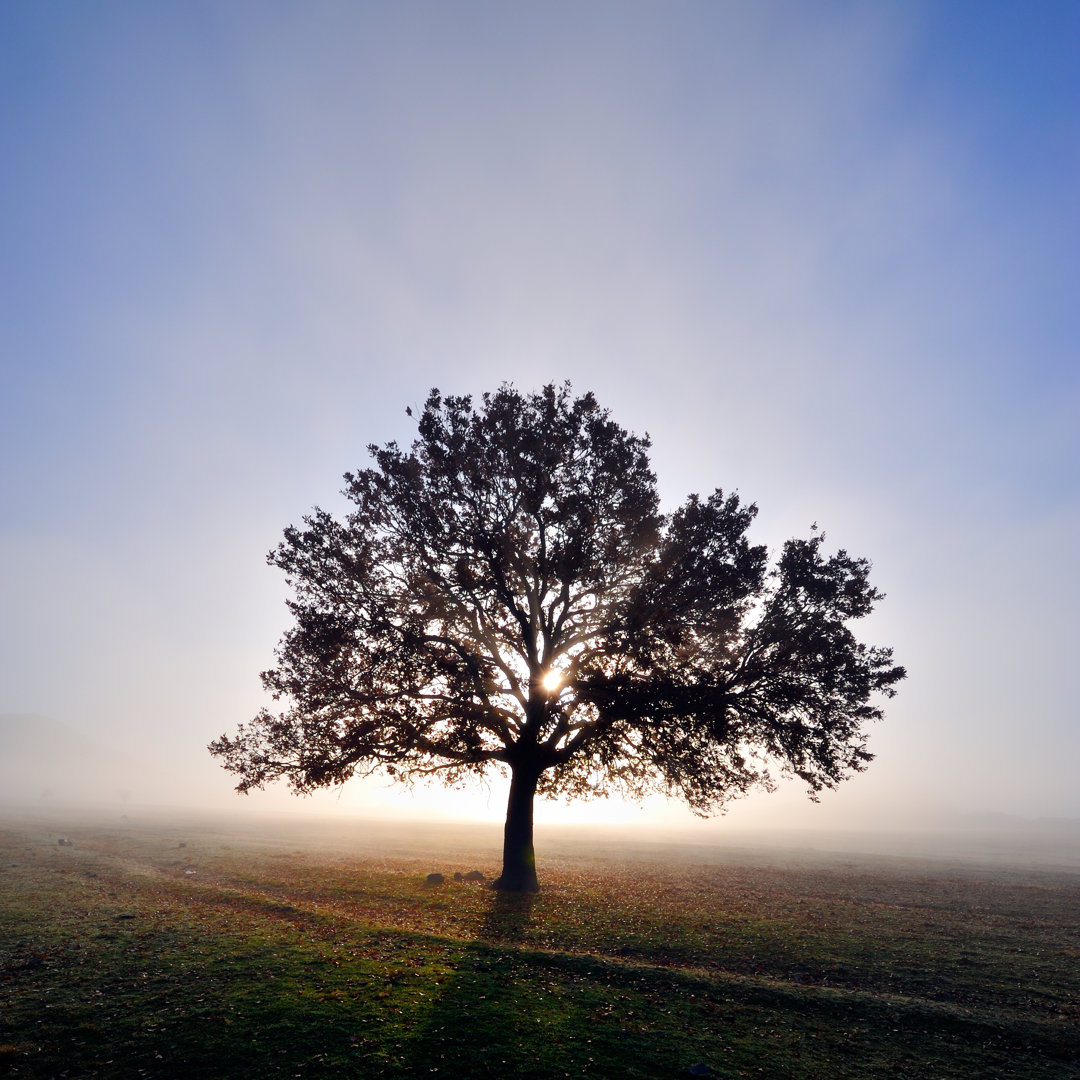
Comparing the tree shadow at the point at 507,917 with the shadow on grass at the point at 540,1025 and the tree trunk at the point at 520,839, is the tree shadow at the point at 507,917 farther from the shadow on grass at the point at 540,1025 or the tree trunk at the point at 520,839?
the shadow on grass at the point at 540,1025

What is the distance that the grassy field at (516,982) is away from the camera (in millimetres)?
11594

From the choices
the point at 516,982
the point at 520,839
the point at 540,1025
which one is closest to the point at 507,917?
the point at 520,839

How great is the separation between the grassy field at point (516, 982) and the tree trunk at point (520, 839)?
1.48 m

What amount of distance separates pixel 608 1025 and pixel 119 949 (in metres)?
13.9

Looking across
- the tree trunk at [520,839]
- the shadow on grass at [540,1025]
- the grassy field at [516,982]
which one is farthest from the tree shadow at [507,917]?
the shadow on grass at [540,1025]

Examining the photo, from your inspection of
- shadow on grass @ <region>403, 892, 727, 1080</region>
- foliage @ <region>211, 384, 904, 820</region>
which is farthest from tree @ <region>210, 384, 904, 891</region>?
shadow on grass @ <region>403, 892, 727, 1080</region>

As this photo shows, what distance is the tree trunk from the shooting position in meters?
29.0

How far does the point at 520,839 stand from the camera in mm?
29688

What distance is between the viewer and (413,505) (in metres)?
30.1

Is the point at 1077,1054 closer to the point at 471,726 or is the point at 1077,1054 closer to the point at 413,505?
the point at 471,726

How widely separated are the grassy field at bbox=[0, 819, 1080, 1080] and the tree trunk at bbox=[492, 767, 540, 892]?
58.2 inches

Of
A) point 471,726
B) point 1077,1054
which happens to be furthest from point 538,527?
point 1077,1054

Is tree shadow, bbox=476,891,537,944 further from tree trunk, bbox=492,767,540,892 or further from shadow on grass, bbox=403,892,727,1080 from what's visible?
shadow on grass, bbox=403,892,727,1080

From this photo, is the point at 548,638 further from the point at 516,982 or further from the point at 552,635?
the point at 516,982
